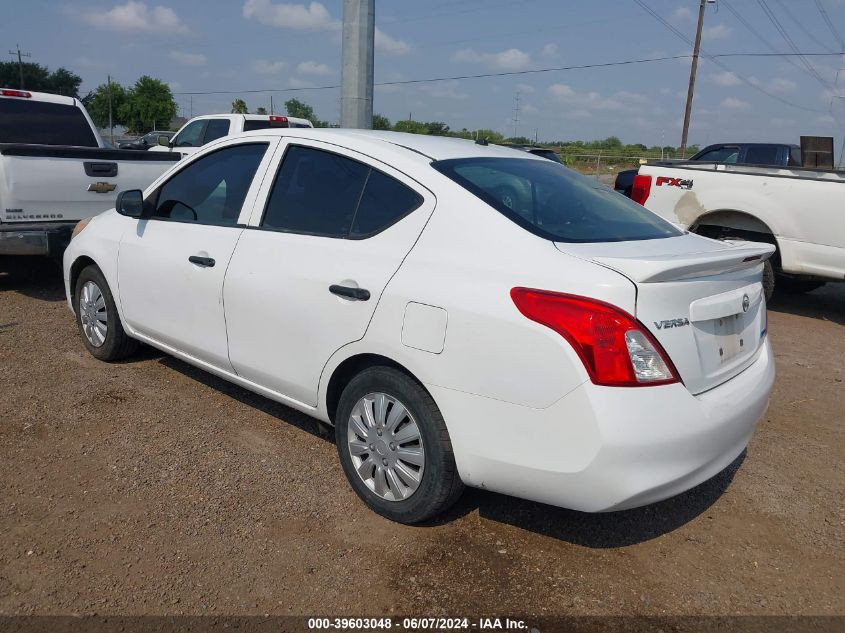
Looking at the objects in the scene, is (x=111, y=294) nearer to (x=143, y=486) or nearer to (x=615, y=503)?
(x=143, y=486)

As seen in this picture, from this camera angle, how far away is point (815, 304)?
8.73 meters

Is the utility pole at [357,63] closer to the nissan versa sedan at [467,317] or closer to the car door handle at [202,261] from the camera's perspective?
the nissan versa sedan at [467,317]

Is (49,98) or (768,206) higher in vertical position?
(49,98)

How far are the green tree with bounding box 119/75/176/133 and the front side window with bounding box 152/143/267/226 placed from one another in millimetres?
65388

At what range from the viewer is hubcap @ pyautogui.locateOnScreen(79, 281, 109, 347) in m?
5.06

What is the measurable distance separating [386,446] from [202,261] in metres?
1.64

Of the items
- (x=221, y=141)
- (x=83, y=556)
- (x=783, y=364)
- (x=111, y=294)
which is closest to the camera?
(x=83, y=556)

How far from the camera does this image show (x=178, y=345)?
4375mm

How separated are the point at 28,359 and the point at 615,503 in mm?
4437

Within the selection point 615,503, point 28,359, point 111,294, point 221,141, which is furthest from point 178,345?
point 615,503

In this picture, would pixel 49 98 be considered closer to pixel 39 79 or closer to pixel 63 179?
pixel 63 179

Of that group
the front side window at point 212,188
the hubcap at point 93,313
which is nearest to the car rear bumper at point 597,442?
the front side window at point 212,188

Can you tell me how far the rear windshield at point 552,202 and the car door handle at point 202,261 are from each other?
147 cm

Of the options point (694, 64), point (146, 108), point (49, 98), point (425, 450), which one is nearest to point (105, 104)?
point (146, 108)
